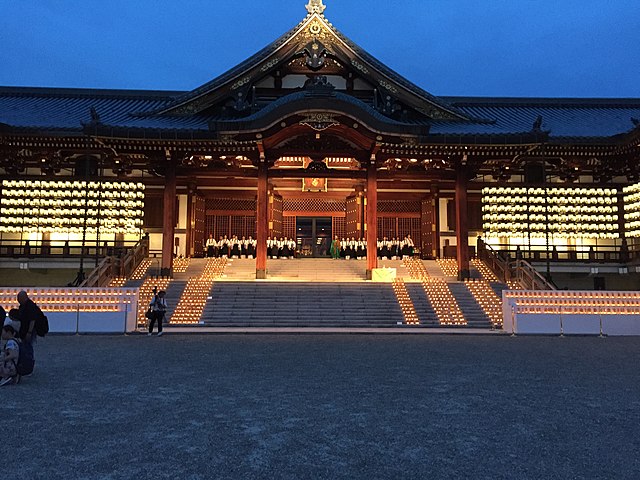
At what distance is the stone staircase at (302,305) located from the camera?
47.8ft

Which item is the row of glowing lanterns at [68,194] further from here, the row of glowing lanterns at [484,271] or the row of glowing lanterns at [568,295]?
the row of glowing lanterns at [568,295]

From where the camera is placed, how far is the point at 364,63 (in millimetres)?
20516

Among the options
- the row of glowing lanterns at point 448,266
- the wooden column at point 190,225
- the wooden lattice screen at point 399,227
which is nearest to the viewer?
the row of glowing lanterns at point 448,266

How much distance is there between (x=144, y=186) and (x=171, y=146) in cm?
561

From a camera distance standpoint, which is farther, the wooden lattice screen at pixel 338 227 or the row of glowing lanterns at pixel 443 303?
the wooden lattice screen at pixel 338 227

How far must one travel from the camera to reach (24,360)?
21.6 feet

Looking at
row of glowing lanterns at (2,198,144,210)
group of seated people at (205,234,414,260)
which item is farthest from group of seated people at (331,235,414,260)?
row of glowing lanterns at (2,198,144,210)

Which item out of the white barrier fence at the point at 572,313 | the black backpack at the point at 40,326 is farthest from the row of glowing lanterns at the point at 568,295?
the black backpack at the point at 40,326

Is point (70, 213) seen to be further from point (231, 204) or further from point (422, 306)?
point (422, 306)

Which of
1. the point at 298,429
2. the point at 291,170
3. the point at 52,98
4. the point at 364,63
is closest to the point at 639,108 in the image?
the point at 364,63

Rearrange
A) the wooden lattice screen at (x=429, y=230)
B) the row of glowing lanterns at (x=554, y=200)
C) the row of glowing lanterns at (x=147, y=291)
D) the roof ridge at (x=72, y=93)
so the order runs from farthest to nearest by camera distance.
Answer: the roof ridge at (x=72, y=93) → the wooden lattice screen at (x=429, y=230) → the row of glowing lanterns at (x=554, y=200) → the row of glowing lanterns at (x=147, y=291)

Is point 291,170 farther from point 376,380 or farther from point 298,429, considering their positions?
point 298,429

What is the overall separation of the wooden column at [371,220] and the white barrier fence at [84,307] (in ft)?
31.7

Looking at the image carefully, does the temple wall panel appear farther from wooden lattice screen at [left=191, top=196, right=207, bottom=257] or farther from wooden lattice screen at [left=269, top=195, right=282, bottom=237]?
wooden lattice screen at [left=269, top=195, right=282, bottom=237]
